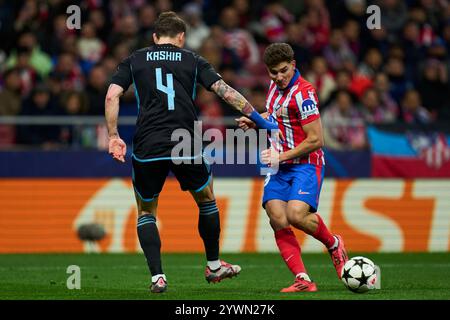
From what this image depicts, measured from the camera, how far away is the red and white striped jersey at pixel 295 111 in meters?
9.58

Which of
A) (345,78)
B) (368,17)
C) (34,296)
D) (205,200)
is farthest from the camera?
(368,17)

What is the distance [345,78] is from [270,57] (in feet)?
28.4

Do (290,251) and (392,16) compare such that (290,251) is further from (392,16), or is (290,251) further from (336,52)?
(392,16)

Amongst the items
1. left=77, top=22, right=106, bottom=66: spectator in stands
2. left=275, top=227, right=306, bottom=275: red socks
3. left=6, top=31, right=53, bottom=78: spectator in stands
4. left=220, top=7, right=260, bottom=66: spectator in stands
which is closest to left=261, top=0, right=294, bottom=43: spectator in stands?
left=220, top=7, right=260, bottom=66: spectator in stands

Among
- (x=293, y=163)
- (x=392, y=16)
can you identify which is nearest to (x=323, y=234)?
(x=293, y=163)

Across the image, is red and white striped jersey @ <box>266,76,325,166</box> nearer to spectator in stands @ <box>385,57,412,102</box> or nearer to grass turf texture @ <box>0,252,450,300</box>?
grass turf texture @ <box>0,252,450,300</box>

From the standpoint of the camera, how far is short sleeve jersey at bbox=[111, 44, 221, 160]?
9219 mm

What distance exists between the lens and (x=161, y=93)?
9.26 meters

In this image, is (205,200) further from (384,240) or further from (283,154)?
(384,240)

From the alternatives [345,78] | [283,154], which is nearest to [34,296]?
[283,154]

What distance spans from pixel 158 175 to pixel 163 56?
41.3 inches

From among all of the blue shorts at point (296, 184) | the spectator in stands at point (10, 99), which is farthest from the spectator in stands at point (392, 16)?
the blue shorts at point (296, 184)

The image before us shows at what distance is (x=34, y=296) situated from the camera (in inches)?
353

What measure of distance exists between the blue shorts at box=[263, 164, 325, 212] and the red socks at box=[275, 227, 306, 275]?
12.4 inches
